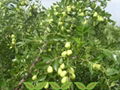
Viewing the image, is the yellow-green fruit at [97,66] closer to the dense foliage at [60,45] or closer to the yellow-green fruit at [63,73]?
the dense foliage at [60,45]

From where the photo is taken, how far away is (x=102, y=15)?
355 cm

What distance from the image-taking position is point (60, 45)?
258 centimetres

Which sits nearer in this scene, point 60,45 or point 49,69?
point 49,69

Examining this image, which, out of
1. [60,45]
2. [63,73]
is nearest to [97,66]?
[63,73]

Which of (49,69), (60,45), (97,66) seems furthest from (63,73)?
(60,45)

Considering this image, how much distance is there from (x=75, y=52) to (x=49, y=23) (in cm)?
89

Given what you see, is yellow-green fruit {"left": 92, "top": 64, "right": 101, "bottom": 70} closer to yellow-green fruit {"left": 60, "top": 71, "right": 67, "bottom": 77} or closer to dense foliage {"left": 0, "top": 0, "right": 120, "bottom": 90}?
dense foliage {"left": 0, "top": 0, "right": 120, "bottom": 90}

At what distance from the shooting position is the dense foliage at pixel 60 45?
2.23 metres

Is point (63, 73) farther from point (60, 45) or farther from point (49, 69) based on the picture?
point (60, 45)

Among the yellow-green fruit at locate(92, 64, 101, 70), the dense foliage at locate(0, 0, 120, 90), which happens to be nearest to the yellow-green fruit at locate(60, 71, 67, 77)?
the dense foliage at locate(0, 0, 120, 90)

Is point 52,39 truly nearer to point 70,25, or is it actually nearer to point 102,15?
point 70,25

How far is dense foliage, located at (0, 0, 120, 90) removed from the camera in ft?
7.31

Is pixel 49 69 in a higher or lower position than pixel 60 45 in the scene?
lower

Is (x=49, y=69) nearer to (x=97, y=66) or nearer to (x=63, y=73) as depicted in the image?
(x=63, y=73)
